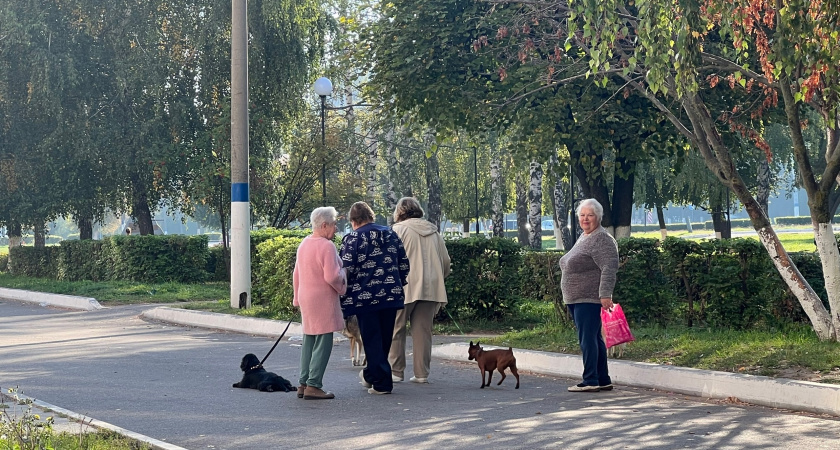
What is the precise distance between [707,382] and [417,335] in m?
2.72

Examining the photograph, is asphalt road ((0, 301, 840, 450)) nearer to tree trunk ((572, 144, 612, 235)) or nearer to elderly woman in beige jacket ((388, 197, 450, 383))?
elderly woman in beige jacket ((388, 197, 450, 383))

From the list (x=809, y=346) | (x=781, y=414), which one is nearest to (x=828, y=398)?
(x=781, y=414)

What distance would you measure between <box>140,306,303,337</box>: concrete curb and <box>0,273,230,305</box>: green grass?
2792 millimetres

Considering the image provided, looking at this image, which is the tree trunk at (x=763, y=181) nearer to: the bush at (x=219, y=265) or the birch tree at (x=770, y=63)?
the bush at (x=219, y=265)

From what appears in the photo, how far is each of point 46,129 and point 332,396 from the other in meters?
26.6

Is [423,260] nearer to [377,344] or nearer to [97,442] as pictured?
[377,344]

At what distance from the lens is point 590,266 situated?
10336 mm

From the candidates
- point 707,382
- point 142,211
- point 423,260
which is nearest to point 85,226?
point 142,211

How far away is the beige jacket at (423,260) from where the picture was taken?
11.0m

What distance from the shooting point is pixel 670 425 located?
27.5 ft

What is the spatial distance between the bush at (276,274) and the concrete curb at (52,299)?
4.77 meters

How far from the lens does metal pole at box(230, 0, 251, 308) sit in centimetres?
1906

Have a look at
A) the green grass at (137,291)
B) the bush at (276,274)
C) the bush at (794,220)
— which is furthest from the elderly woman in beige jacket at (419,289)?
the bush at (794,220)

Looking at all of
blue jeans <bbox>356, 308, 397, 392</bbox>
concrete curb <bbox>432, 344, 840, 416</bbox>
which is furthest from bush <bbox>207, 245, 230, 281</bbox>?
blue jeans <bbox>356, 308, 397, 392</bbox>
